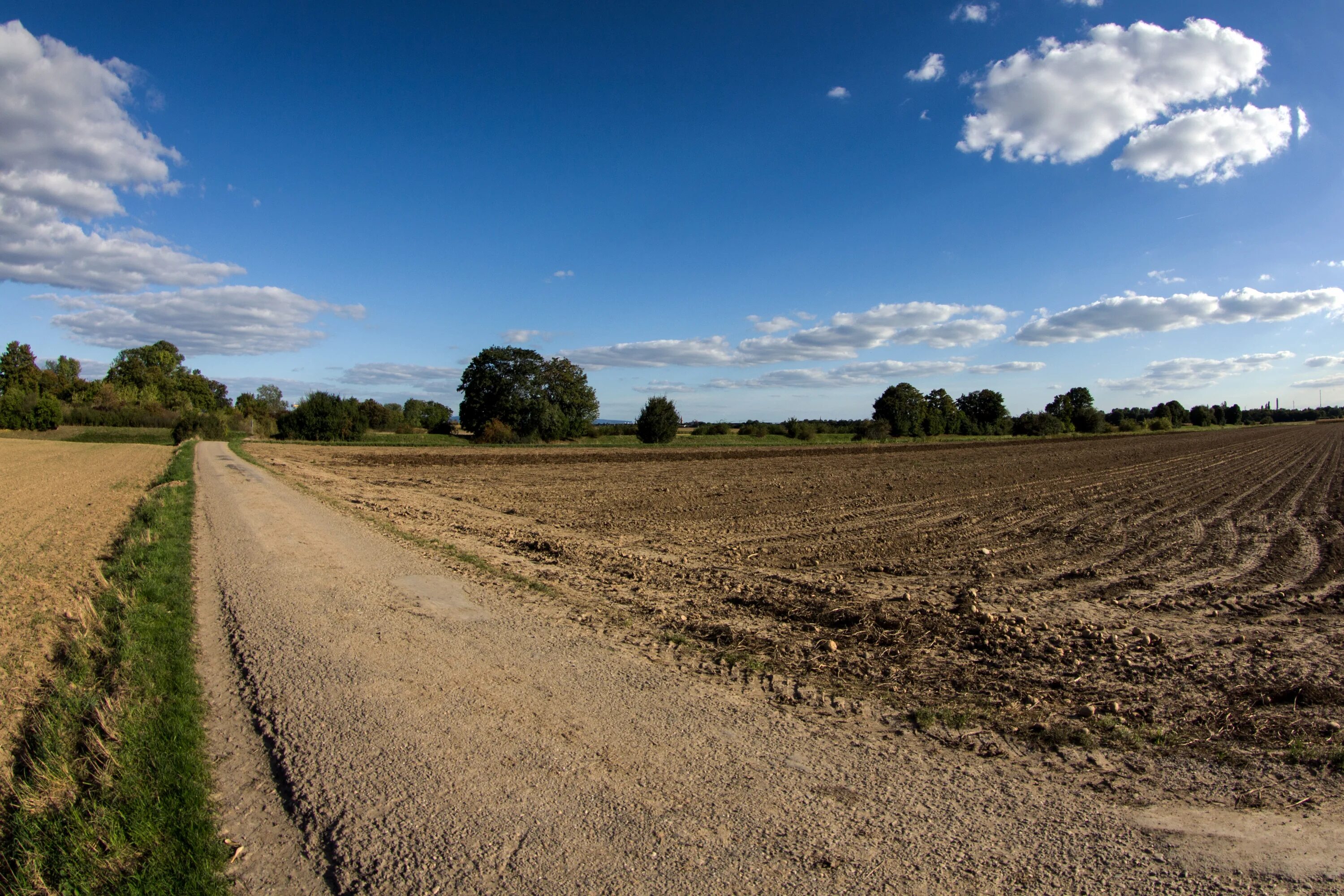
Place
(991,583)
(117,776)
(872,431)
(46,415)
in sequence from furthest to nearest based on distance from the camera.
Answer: (872,431) → (46,415) → (991,583) → (117,776)

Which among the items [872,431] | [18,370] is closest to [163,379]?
[18,370]

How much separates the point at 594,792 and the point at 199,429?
82.2 metres

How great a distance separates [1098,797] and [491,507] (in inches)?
648

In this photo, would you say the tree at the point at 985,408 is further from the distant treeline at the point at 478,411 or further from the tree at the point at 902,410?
the tree at the point at 902,410

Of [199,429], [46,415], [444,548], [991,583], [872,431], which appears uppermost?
[46,415]

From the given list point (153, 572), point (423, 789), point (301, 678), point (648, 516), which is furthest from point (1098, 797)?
point (648, 516)

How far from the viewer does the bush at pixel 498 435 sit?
64750mm

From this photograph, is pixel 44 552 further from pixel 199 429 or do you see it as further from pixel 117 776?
pixel 199 429

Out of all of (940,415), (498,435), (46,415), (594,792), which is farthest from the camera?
(940,415)

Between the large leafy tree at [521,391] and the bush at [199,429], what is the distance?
25055 millimetres

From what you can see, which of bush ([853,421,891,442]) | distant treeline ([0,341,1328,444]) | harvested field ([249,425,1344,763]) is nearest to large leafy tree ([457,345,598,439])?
distant treeline ([0,341,1328,444])

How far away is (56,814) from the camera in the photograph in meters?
3.54

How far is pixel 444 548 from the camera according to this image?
1127 centimetres

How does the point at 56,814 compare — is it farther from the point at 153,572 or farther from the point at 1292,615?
the point at 1292,615
